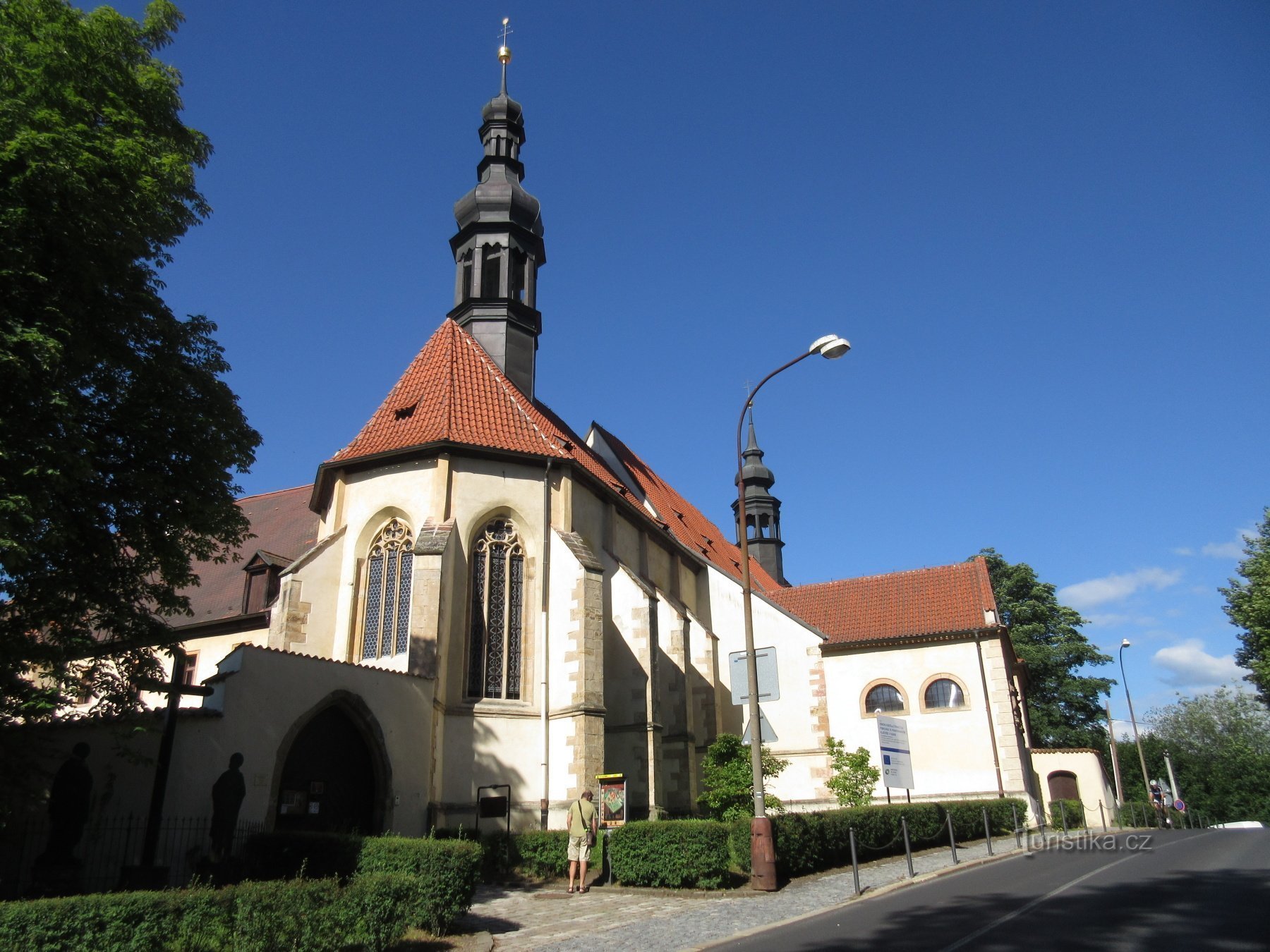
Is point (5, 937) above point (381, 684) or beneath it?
beneath

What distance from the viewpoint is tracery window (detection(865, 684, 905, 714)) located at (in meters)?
26.7

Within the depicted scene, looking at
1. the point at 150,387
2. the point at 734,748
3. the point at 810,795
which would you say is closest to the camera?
the point at 150,387

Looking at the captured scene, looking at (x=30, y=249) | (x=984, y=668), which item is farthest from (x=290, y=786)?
(x=984, y=668)

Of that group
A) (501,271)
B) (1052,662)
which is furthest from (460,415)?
(1052,662)

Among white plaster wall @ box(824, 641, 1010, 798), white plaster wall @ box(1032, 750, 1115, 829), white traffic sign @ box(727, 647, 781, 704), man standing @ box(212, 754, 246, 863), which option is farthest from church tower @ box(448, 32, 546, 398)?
white plaster wall @ box(1032, 750, 1115, 829)

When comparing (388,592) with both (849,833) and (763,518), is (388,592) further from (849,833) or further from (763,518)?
(763,518)

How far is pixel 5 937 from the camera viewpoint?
666cm

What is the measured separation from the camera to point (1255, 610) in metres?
32.2

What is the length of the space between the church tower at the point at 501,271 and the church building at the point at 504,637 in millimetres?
82

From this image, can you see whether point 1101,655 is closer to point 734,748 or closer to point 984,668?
point 984,668

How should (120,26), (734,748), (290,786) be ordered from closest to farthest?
(120,26) → (290,786) → (734,748)

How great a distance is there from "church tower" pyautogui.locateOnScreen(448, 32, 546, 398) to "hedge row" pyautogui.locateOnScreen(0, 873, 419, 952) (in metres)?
17.1

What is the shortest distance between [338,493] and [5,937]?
13890 millimetres

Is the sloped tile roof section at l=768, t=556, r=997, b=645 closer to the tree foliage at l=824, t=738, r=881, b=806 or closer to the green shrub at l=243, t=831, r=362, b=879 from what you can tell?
the tree foliage at l=824, t=738, r=881, b=806
